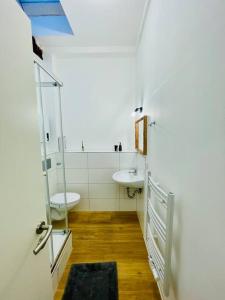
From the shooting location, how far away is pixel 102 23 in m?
2.29

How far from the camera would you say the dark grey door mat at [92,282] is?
159 centimetres

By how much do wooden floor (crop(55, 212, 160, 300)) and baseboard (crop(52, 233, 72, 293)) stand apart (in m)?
0.05

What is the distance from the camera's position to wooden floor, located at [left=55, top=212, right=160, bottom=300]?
1.67m

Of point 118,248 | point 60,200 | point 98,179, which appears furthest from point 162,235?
point 98,179

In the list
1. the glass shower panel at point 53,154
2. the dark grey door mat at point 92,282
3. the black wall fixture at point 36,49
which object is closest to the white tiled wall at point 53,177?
the glass shower panel at point 53,154

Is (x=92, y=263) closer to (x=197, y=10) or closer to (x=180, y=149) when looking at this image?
(x=180, y=149)

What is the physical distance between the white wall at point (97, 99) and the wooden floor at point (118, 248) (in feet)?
4.13

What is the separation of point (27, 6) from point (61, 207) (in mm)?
2744

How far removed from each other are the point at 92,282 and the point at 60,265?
37 centimetres

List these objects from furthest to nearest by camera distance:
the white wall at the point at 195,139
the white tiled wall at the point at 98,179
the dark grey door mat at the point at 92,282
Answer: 1. the white tiled wall at the point at 98,179
2. the dark grey door mat at the point at 92,282
3. the white wall at the point at 195,139

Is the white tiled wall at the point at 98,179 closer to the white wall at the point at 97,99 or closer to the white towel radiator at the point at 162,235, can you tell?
the white wall at the point at 97,99

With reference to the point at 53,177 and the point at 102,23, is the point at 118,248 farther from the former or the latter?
the point at 102,23

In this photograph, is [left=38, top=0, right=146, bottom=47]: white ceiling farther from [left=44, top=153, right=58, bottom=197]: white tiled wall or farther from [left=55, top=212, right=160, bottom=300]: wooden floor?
[left=55, top=212, right=160, bottom=300]: wooden floor

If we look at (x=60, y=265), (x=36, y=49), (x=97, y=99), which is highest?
(x=36, y=49)
